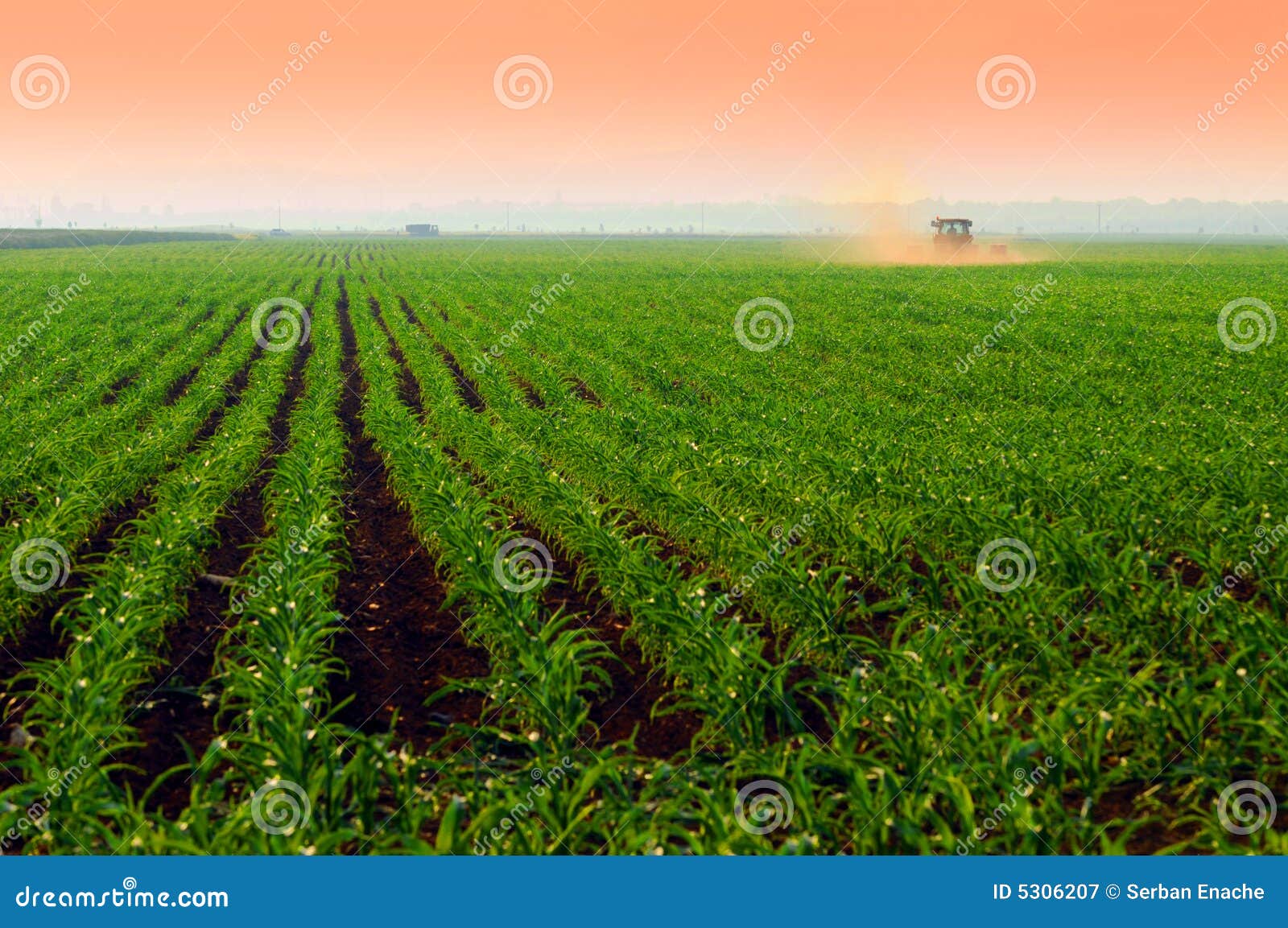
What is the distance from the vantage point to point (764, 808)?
4.71 m

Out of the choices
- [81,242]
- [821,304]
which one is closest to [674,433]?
[821,304]

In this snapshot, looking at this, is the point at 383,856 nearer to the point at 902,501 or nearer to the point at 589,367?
the point at 902,501

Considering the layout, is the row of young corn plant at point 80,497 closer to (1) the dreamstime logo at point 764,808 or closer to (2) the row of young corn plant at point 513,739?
(2) the row of young corn plant at point 513,739

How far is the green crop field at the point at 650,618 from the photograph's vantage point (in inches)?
182

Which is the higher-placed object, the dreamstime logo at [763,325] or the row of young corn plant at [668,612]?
the dreamstime logo at [763,325]

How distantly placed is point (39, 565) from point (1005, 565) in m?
8.03

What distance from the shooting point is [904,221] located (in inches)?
3890

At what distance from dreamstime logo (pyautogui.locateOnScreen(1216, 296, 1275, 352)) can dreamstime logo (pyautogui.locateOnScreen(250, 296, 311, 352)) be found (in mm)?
22878
